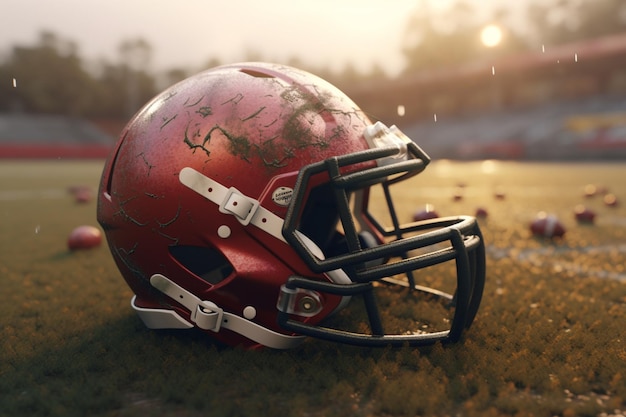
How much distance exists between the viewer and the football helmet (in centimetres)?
173

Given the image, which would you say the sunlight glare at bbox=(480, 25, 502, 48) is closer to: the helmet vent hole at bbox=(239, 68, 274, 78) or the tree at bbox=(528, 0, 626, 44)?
the tree at bbox=(528, 0, 626, 44)

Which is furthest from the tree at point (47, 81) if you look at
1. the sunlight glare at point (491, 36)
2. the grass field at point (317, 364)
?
the grass field at point (317, 364)

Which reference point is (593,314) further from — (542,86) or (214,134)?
(542,86)

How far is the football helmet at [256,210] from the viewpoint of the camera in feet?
5.66

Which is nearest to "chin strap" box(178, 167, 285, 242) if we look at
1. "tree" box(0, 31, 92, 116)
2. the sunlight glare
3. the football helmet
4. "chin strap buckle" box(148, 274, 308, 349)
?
the football helmet

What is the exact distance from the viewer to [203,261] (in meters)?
2.03

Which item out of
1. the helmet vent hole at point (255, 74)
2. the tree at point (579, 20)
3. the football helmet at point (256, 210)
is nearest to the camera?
the football helmet at point (256, 210)

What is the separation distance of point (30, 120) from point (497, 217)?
4301 cm

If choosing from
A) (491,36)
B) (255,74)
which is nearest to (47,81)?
(491,36)

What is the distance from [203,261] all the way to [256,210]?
0.39 metres

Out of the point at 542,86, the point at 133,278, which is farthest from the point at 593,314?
the point at 542,86

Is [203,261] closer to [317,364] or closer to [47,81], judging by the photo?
[317,364]

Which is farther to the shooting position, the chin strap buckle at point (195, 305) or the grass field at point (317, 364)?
the chin strap buckle at point (195, 305)

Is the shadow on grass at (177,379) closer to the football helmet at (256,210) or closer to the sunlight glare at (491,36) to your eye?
the football helmet at (256,210)
